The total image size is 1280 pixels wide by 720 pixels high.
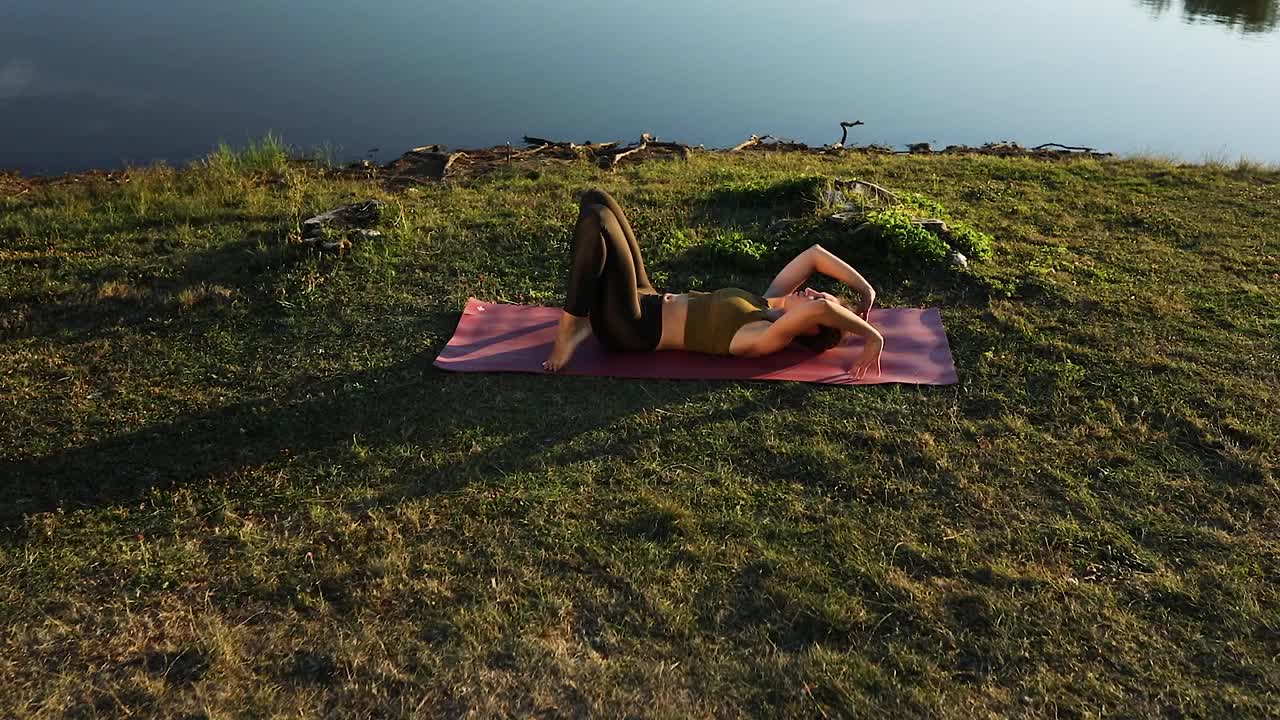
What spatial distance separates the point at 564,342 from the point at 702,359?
2.98 ft

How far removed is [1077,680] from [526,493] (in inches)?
103

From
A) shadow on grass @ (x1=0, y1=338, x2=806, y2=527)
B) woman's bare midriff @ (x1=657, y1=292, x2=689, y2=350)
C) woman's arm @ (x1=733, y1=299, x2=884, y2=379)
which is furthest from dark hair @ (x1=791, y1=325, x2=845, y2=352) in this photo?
woman's bare midriff @ (x1=657, y1=292, x2=689, y2=350)

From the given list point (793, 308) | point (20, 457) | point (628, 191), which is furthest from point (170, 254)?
point (793, 308)

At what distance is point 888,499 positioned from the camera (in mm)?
4648

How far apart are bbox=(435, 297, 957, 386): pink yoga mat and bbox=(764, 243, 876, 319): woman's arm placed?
0.34m

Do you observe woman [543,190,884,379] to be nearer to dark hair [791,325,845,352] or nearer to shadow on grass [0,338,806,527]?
dark hair [791,325,845,352]

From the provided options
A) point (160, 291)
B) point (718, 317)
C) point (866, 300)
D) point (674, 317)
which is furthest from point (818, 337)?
point (160, 291)

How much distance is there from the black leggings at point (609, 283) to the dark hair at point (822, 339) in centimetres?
95

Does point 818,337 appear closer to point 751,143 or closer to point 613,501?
point 613,501

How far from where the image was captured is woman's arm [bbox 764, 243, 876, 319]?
6117 millimetres

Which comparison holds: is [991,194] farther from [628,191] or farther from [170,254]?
[170,254]

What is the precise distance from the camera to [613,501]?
4648 millimetres

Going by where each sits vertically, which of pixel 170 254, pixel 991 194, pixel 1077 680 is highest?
pixel 991 194

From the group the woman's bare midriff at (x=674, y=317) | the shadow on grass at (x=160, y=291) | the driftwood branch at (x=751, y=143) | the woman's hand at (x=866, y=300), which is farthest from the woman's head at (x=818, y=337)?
the driftwood branch at (x=751, y=143)
